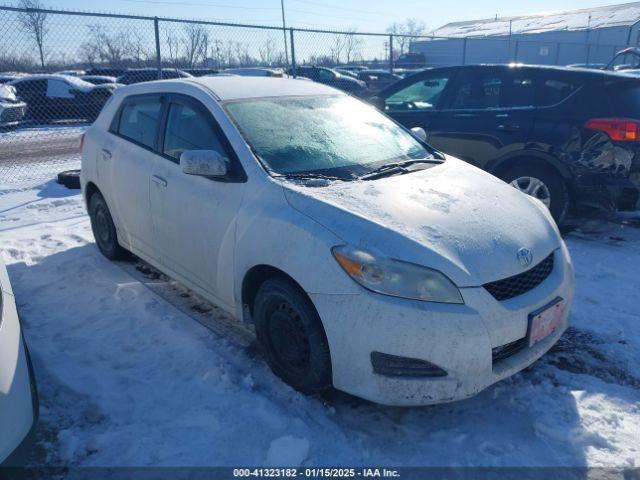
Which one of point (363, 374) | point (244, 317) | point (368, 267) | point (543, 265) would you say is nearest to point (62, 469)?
point (244, 317)

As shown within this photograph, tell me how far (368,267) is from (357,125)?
1675mm

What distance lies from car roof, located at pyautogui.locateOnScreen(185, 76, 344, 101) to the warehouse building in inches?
1186

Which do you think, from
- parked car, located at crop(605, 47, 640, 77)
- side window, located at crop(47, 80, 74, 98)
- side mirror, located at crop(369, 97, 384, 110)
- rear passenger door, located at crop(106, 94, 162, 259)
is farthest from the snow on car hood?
side window, located at crop(47, 80, 74, 98)

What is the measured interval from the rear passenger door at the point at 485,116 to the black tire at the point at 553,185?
27cm

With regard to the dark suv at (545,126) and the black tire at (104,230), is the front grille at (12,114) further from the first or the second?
the dark suv at (545,126)

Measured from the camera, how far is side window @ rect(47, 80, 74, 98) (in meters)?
16.8

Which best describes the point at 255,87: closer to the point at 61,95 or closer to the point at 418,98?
the point at 418,98

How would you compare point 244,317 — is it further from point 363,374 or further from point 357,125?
point 357,125

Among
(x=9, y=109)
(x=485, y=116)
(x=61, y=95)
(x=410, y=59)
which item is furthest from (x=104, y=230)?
(x=410, y=59)

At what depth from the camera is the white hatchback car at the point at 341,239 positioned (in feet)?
8.03

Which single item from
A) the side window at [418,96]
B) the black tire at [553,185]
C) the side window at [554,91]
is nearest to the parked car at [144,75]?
the side window at [418,96]

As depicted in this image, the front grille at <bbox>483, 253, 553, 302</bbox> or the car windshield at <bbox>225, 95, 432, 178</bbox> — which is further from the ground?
the car windshield at <bbox>225, 95, 432, 178</bbox>

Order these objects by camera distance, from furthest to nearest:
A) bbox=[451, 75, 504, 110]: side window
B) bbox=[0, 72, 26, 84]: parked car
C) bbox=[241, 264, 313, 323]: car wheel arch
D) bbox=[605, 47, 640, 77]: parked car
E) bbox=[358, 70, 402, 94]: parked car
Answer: bbox=[358, 70, 402, 94]: parked car, bbox=[0, 72, 26, 84]: parked car, bbox=[605, 47, 640, 77]: parked car, bbox=[451, 75, 504, 110]: side window, bbox=[241, 264, 313, 323]: car wheel arch

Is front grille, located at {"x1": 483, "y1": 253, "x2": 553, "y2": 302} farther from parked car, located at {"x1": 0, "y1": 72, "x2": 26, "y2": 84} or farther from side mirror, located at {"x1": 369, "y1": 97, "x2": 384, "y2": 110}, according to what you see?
parked car, located at {"x1": 0, "y1": 72, "x2": 26, "y2": 84}
